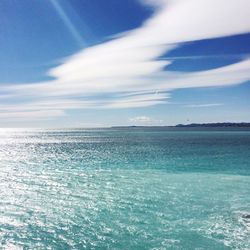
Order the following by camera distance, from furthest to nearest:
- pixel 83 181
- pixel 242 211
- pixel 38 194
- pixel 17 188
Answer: pixel 83 181 < pixel 17 188 < pixel 38 194 < pixel 242 211

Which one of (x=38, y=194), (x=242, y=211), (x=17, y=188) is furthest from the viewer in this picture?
(x=17, y=188)

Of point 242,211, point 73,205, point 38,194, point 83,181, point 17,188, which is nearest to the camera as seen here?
point 242,211

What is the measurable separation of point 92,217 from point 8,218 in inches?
239

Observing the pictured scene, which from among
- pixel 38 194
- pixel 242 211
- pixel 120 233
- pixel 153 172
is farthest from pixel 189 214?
pixel 153 172

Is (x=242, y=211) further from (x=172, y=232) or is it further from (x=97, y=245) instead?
(x=97, y=245)

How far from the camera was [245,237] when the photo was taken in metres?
21.3

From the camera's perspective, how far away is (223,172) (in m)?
49.6

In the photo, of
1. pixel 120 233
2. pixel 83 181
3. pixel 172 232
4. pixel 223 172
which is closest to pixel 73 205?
pixel 120 233

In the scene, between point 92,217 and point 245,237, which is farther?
point 92,217

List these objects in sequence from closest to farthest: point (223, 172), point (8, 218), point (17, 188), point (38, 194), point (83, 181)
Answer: point (8, 218)
point (38, 194)
point (17, 188)
point (83, 181)
point (223, 172)

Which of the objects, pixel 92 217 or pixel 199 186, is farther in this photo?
pixel 199 186

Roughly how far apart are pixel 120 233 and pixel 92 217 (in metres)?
4.18

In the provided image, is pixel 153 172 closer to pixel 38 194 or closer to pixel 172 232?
pixel 38 194

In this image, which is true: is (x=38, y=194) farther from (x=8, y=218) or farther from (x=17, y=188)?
(x=8, y=218)
